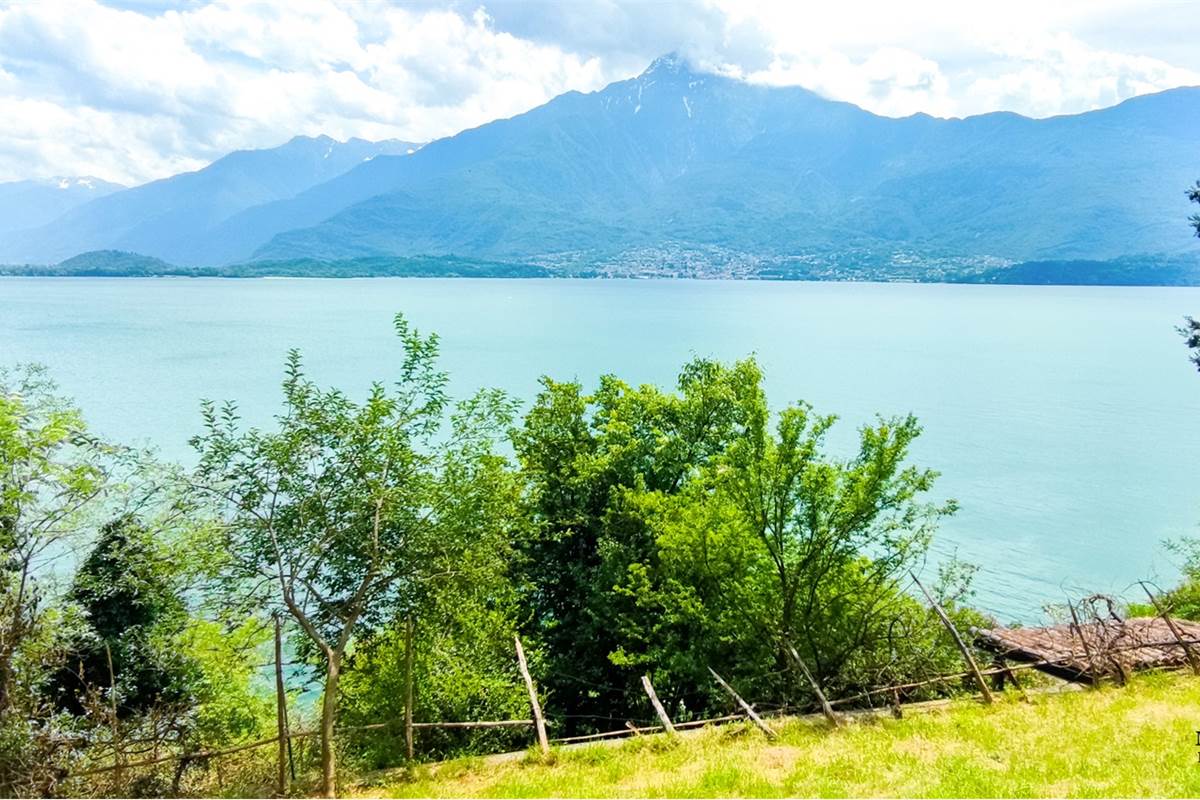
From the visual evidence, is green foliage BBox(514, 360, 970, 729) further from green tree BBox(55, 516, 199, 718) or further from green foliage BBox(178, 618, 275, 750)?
green tree BBox(55, 516, 199, 718)

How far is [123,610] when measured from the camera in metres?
21.6

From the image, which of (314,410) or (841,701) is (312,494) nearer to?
(314,410)

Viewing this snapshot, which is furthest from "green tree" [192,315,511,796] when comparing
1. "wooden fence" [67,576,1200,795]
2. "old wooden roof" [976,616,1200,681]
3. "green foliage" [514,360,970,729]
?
"old wooden roof" [976,616,1200,681]

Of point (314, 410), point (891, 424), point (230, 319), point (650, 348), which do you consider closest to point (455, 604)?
point (314, 410)

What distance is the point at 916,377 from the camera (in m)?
96.5

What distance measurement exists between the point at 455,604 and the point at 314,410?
520cm

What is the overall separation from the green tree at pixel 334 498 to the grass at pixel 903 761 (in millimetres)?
3467

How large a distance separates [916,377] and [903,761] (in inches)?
3591

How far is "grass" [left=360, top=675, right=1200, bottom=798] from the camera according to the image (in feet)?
37.0

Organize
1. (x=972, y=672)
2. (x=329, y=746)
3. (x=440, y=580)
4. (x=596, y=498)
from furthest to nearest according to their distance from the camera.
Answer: (x=596, y=498)
(x=972, y=672)
(x=440, y=580)
(x=329, y=746)

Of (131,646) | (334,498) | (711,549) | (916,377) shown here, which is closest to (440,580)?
(334,498)

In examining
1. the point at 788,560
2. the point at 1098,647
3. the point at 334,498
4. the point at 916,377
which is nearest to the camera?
the point at 334,498

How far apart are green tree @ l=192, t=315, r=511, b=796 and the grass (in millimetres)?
3467

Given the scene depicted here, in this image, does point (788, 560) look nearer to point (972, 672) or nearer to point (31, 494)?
point (972, 672)
